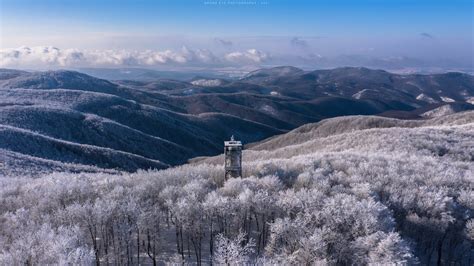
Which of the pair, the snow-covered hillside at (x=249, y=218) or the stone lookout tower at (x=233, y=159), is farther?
the stone lookout tower at (x=233, y=159)

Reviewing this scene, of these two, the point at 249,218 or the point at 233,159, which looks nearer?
the point at 249,218

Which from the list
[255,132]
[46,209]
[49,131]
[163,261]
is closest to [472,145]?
[163,261]

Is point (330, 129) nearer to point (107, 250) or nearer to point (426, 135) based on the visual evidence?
point (426, 135)

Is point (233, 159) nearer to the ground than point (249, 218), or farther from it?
farther from it

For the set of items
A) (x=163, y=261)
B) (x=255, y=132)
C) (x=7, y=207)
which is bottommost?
(x=255, y=132)
